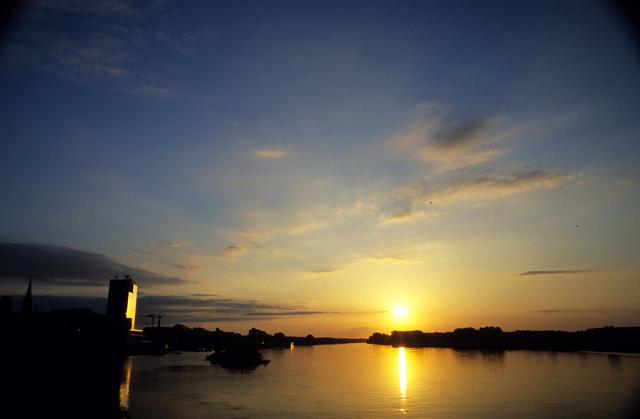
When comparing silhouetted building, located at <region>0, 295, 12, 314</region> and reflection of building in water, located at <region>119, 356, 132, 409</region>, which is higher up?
silhouetted building, located at <region>0, 295, 12, 314</region>

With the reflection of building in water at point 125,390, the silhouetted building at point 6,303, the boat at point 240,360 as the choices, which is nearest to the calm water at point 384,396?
the reflection of building in water at point 125,390

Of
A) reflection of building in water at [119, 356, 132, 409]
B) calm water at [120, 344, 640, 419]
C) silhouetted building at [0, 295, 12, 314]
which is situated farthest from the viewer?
silhouetted building at [0, 295, 12, 314]

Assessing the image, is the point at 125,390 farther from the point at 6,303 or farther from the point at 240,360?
the point at 6,303

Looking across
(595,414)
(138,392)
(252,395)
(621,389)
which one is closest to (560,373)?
(621,389)

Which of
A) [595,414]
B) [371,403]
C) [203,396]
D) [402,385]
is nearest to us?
[595,414]

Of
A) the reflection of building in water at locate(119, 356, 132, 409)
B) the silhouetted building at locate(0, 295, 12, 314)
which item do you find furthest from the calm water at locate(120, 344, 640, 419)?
the silhouetted building at locate(0, 295, 12, 314)

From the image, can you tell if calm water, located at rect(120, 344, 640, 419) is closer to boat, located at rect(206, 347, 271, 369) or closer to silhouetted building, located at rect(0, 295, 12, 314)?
boat, located at rect(206, 347, 271, 369)

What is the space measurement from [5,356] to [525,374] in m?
127

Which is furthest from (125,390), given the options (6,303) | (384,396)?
(6,303)

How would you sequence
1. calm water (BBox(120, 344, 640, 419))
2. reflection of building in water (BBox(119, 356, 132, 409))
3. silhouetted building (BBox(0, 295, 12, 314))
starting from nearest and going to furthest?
1. calm water (BBox(120, 344, 640, 419))
2. reflection of building in water (BBox(119, 356, 132, 409))
3. silhouetted building (BBox(0, 295, 12, 314))

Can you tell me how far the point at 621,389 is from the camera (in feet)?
297

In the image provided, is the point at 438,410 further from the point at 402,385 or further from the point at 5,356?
the point at 5,356

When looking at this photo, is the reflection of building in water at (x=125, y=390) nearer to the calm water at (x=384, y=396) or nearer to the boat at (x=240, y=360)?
the calm water at (x=384, y=396)

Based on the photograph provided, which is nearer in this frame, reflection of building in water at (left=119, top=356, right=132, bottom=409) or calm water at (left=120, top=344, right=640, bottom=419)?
calm water at (left=120, top=344, right=640, bottom=419)
